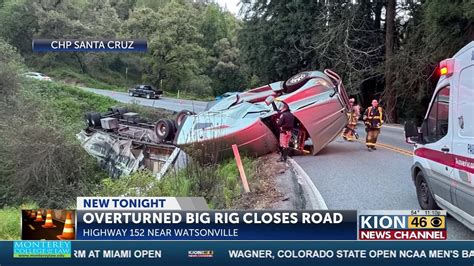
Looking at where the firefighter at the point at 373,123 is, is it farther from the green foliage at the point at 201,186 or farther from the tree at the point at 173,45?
the green foliage at the point at 201,186

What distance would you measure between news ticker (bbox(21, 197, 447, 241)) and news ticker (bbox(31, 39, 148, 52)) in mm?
3040

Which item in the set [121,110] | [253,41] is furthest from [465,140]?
[253,41]

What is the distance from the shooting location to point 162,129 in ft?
44.0

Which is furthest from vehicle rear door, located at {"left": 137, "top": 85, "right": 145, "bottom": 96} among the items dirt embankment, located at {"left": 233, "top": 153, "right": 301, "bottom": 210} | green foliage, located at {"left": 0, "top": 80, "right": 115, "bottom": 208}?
dirt embankment, located at {"left": 233, "top": 153, "right": 301, "bottom": 210}

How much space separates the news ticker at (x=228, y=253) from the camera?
3309 mm

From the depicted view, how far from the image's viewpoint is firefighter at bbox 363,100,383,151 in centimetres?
1127

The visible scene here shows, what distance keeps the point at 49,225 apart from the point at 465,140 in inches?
131

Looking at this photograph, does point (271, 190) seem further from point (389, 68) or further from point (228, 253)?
point (389, 68)

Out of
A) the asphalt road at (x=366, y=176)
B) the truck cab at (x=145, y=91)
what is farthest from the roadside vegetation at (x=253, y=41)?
the asphalt road at (x=366, y=176)

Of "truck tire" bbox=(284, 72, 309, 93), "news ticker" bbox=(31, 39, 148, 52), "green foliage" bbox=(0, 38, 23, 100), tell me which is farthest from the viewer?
"green foliage" bbox=(0, 38, 23, 100)

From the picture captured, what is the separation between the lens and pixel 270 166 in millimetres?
8852

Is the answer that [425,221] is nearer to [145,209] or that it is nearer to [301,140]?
[145,209]

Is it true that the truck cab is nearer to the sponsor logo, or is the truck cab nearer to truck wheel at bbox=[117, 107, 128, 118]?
truck wheel at bbox=[117, 107, 128, 118]

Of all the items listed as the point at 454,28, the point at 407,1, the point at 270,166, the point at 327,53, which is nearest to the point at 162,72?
the point at 270,166
